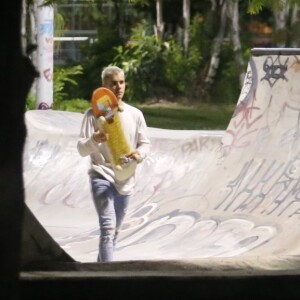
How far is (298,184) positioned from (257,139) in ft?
4.54

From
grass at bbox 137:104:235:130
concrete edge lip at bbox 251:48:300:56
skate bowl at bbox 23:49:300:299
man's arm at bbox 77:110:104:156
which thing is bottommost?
grass at bbox 137:104:235:130

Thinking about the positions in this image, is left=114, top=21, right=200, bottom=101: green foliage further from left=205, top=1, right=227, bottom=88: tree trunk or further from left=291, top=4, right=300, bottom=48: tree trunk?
left=291, top=4, right=300, bottom=48: tree trunk

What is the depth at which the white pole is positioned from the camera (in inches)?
A: 668

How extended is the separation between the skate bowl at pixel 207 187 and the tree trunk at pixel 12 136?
17.5ft

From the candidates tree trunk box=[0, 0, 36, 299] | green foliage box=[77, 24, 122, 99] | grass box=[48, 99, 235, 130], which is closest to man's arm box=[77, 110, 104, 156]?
tree trunk box=[0, 0, 36, 299]

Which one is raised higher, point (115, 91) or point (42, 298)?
point (115, 91)

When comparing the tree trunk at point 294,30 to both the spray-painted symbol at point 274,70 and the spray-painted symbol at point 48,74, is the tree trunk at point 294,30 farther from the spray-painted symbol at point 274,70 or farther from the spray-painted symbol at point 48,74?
the spray-painted symbol at point 274,70

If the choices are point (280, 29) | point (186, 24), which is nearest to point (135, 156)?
point (280, 29)

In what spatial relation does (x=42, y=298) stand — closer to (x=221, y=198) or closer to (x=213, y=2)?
(x=221, y=198)

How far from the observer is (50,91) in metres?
17.5

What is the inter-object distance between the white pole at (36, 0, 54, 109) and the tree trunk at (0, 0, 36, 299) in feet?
40.9

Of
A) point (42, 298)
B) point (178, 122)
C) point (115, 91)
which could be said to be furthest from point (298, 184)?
point (178, 122)

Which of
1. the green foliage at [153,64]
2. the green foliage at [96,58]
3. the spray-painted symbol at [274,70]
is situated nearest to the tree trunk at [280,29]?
the green foliage at [153,64]

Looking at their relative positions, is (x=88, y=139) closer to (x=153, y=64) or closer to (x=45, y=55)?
(x=45, y=55)
